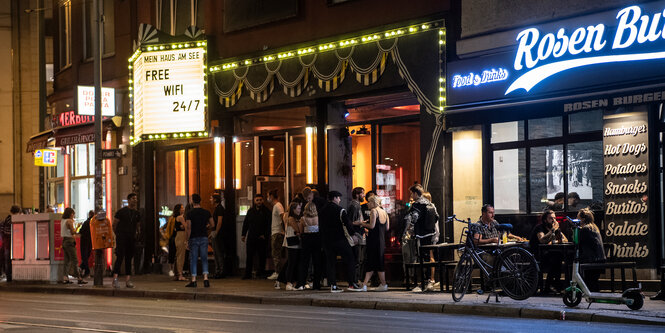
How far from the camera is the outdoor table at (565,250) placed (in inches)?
679

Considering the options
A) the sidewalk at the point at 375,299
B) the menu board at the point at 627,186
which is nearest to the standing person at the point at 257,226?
the sidewalk at the point at 375,299

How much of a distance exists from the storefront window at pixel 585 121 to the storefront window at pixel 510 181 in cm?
128

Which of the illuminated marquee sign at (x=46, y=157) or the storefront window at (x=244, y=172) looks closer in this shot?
the storefront window at (x=244, y=172)

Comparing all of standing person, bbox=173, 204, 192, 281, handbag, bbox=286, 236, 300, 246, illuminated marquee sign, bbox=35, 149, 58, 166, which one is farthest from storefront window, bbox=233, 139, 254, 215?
illuminated marquee sign, bbox=35, 149, 58, 166

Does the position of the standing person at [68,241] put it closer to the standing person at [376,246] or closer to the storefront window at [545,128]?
the standing person at [376,246]

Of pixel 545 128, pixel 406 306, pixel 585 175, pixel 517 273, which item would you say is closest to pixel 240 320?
pixel 406 306

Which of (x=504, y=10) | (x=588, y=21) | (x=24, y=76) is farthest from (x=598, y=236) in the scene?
(x=24, y=76)

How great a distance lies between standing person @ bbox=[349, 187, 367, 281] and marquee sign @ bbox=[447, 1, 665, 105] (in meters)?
2.79

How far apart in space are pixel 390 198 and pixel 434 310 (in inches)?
282

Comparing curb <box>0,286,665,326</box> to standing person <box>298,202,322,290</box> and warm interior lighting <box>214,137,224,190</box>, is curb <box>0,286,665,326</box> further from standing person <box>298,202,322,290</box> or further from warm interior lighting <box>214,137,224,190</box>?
warm interior lighting <box>214,137,224,190</box>

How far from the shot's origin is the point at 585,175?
63.3ft

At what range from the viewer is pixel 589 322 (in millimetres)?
14164

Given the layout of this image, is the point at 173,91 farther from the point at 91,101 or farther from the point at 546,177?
the point at 546,177

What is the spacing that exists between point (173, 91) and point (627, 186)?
44.3ft
